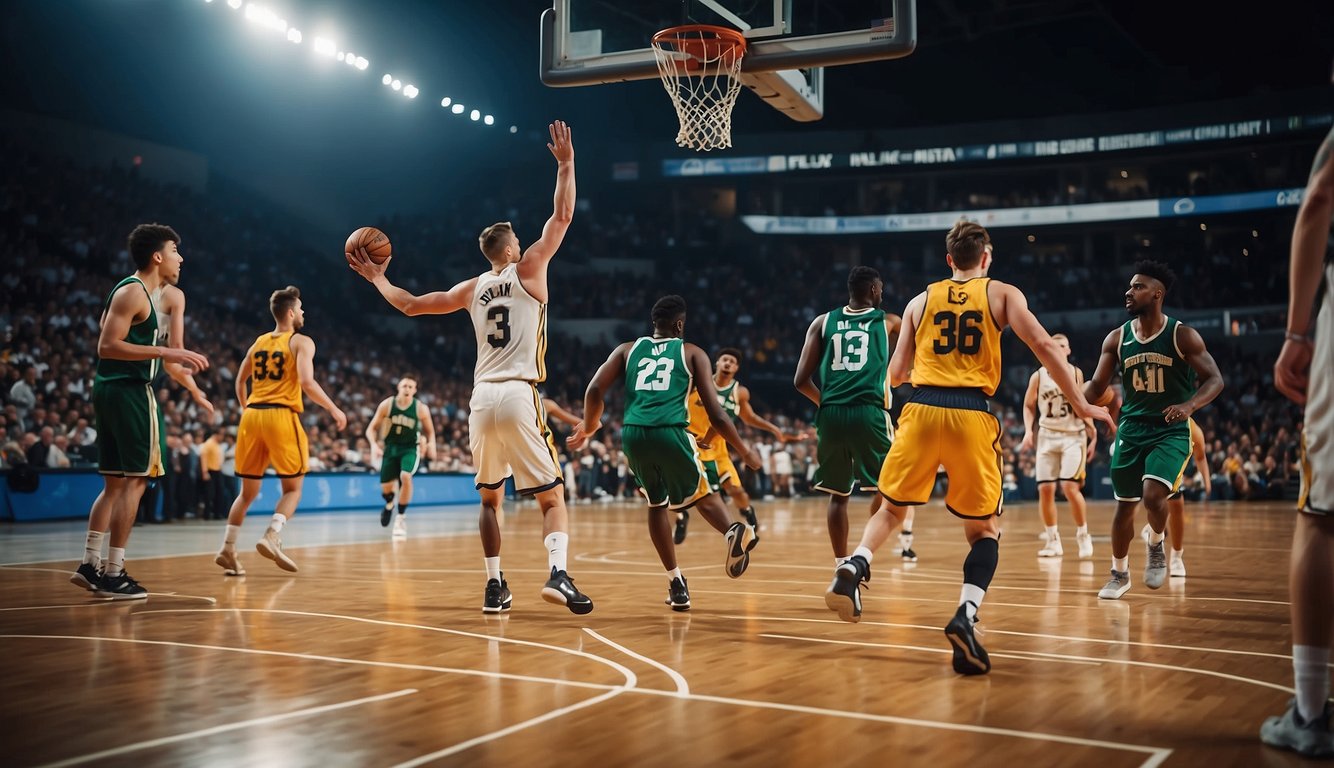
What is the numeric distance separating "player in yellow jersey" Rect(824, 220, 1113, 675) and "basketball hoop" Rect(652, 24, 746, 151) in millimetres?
4852

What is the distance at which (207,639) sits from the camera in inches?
214

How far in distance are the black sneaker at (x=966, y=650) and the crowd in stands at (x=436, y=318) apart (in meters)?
15.3

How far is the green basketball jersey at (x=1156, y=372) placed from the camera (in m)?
7.28

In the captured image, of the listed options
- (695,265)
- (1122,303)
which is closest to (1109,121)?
(1122,303)

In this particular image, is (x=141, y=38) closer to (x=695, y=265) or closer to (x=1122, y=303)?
(x=695, y=265)

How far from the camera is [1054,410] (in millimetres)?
11062

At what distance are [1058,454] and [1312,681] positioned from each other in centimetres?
788

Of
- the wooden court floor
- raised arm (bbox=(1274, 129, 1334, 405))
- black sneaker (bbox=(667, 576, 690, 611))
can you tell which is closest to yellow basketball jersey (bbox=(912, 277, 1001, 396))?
the wooden court floor

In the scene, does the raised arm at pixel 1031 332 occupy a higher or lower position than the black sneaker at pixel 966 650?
higher

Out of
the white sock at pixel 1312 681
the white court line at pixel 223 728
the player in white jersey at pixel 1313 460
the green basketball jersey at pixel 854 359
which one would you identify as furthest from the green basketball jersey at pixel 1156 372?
the white court line at pixel 223 728

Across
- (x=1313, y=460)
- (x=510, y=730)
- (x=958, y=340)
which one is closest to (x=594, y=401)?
(x=958, y=340)

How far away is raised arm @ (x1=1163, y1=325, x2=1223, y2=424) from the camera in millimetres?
6836

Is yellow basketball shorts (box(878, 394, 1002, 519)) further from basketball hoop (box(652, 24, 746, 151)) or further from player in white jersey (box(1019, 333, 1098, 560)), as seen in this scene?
player in white jersey (box(1019, 333, 1098, 560))

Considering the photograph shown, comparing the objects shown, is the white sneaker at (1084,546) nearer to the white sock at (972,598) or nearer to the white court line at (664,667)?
the white sock at (972,598)
